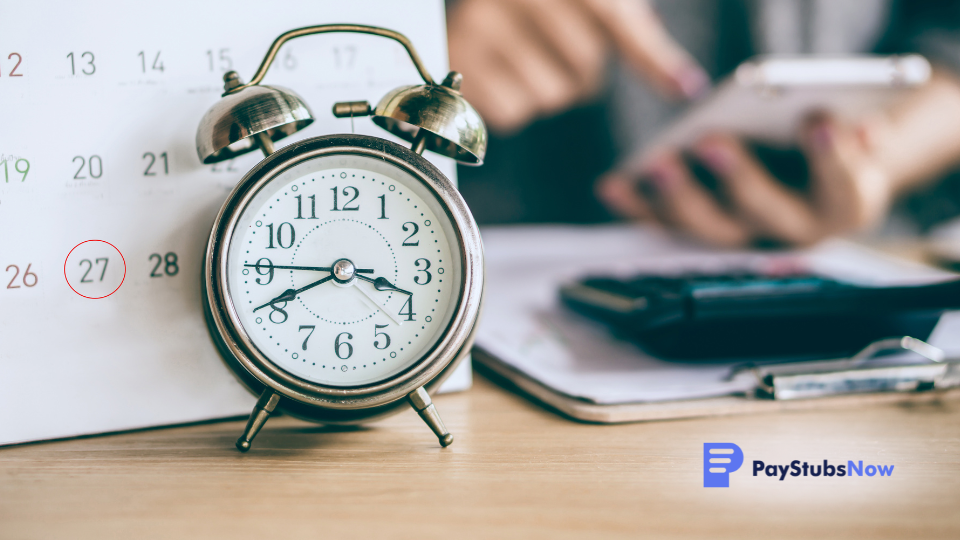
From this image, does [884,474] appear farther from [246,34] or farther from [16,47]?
[16,47]

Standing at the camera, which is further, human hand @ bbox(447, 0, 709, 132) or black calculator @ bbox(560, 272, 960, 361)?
human hand @ bbox(447, 0, 709, 132)

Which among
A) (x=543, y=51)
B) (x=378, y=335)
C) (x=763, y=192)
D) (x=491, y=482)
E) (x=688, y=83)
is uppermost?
(x=543, y=51)

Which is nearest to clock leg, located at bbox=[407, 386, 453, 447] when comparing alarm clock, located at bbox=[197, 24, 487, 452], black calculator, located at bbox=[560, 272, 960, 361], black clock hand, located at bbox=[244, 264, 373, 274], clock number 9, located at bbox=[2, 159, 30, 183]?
alarm clock, located at bbox=[197, 24, 487, 452]

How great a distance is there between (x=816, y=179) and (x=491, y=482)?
40.4 inches

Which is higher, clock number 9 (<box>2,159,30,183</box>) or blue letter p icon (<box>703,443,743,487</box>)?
clock number 9 (<box>2,159,30,183</box>)

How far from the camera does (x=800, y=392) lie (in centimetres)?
55

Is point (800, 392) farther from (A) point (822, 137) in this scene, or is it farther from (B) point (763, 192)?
(B) point (763, 192)

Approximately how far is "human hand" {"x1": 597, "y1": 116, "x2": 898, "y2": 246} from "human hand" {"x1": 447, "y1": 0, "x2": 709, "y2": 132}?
17 cm

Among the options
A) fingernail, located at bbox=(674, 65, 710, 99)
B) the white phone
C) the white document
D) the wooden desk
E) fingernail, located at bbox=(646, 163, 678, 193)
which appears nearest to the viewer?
the wooden desk

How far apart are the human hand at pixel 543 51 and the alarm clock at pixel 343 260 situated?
0.79 metres

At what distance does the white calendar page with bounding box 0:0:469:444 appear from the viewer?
19.2 inches

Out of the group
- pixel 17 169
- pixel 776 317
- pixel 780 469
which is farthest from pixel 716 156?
pixel 17 169

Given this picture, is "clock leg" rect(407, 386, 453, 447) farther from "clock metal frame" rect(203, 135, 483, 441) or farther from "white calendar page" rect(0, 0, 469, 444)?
"white calendar page" rect(0, 0, 469, 444)

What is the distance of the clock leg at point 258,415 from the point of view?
0.46 meters
